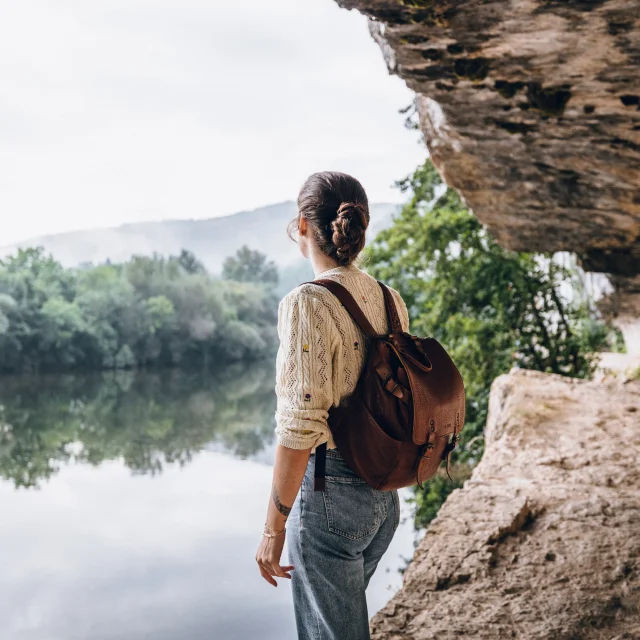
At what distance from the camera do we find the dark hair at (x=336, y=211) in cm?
170

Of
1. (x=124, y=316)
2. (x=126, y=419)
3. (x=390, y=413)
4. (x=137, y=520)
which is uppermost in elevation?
(x=390, y=413)

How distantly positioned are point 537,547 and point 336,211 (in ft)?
5.67

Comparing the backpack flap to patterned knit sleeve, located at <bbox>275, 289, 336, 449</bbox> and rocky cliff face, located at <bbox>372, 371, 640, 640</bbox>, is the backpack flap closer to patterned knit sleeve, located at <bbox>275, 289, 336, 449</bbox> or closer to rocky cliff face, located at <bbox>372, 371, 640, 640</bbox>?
patterned knit sleeve, located at <bbox>275, 289, 336, 449</bbox>

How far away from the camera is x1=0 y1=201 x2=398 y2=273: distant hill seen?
1294 inches

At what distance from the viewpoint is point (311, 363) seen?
165 cm

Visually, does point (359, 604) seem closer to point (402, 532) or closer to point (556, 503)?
point (556, 503)

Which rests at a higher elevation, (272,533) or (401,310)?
(401,310)

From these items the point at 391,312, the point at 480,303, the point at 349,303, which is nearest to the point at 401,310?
the point at 391,312

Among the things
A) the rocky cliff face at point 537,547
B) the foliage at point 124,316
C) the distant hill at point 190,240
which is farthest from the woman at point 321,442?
the distant hill at point 190,240

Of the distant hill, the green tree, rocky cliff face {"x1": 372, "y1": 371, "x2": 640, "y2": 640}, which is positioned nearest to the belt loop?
rocky cliff face {"x1": 372, "y1": 371, "x2": 640, "y2": 640}

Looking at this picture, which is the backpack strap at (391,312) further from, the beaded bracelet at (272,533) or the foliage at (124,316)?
the foliage at (124,316)

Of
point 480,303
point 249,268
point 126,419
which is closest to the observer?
point 480,303

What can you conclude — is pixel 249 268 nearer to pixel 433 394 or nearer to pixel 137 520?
pixel 137 520

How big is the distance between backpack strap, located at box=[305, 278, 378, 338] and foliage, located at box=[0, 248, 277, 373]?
20063 mm
